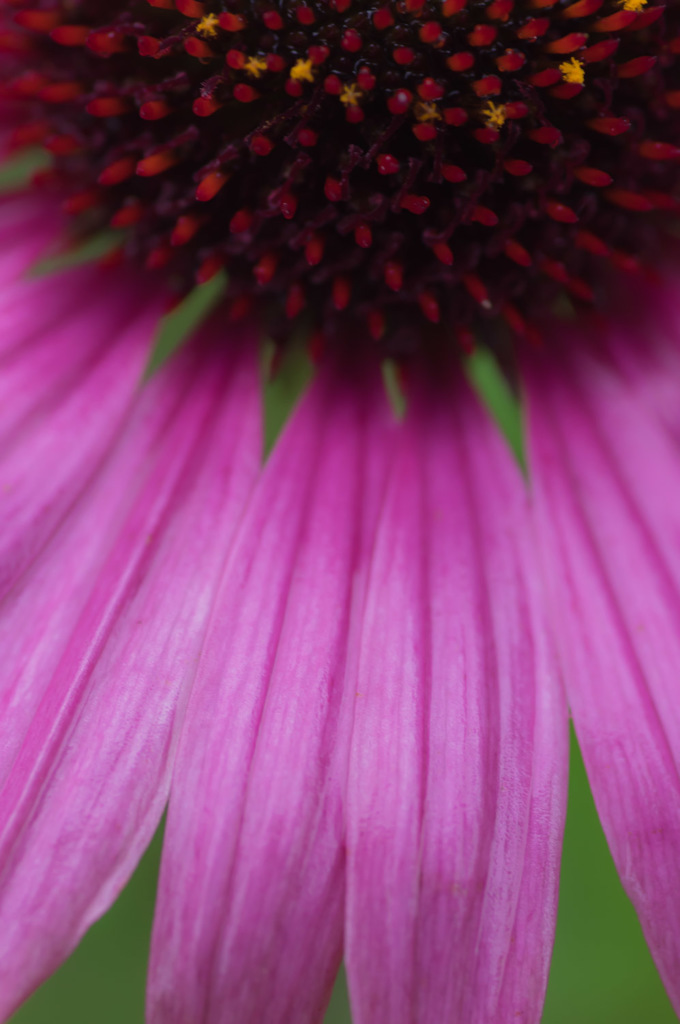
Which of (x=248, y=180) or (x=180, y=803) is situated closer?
(x=180, y=803)

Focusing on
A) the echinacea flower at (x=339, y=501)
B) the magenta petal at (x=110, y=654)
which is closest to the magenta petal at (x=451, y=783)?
the echinacea flower at (x=339, y=501)

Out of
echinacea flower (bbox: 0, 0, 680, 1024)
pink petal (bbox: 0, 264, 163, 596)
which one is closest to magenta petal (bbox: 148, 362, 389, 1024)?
echinacea flower (bbox: 0, 0, 680, 1024)

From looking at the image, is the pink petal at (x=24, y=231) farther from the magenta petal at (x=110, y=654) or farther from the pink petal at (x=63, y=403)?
the magenta petal at (x=110, y=654)

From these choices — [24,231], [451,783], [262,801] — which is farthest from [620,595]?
[24,231]

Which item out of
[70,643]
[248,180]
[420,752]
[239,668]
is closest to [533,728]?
[420,752]

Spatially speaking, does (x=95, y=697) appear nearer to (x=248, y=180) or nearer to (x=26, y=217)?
(x=248, y=180)

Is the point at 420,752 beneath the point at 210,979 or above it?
above
